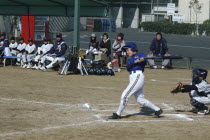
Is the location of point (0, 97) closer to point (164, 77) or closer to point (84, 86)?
point (84, 86)

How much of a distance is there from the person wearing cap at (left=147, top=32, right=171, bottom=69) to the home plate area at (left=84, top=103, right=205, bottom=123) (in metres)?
9.02

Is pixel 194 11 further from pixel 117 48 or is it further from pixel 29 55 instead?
pixel 29 55

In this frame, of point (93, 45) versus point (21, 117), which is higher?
point (93, 45)

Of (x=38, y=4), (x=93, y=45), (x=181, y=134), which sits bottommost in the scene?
(x=181, y=134)

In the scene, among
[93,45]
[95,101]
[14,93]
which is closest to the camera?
[95,101]

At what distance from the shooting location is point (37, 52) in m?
19.5

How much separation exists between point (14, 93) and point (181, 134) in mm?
5612

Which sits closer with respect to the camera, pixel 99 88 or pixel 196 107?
pixel 196 107

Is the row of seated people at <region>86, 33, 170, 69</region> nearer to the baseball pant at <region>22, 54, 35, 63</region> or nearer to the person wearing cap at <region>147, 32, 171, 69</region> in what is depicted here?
the person wearing cap at <region>147, 32, 171, 69</region>

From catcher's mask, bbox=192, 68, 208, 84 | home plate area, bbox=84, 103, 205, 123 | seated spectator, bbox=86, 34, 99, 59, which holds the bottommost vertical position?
home plate area, bbox=84, 103, 205, 123

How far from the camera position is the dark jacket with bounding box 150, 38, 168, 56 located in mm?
20062

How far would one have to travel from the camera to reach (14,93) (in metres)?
12.2

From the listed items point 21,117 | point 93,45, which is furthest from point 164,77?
point 21,117

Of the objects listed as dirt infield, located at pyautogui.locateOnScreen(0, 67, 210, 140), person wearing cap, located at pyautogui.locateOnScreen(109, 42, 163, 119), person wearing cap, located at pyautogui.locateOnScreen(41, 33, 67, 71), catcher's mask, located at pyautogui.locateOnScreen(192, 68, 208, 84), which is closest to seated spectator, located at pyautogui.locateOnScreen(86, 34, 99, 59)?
person wearing cap, located at pyautogui.locateOnScreen(41, 33, 67, 71)
